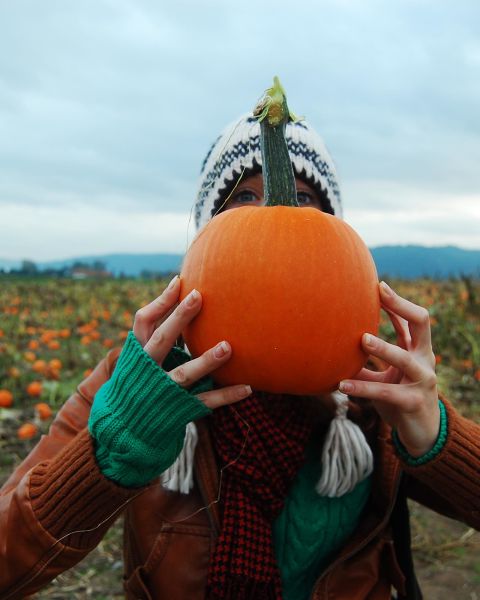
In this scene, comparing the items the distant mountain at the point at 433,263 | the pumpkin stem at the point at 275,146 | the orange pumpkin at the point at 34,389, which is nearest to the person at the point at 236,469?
the pumpkin stem at the point at 275,146

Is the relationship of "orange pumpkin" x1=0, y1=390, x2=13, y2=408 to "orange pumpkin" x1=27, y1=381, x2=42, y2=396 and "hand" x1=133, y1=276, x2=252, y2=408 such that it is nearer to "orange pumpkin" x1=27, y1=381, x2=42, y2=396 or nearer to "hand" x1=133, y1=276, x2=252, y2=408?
"orange pumpkin" x1=27, y1=381, x2=42, y2=396

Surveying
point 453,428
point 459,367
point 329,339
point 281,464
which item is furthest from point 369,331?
point 459,367

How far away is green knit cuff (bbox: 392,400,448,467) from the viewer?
1.39 metres

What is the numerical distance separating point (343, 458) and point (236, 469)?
0.98ft

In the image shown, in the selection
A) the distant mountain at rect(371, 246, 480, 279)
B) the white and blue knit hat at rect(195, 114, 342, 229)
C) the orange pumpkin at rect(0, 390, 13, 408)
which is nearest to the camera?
the white and blue knit hat at rect(195, 114, 342, 229)

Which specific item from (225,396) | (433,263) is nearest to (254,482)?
(225,396)

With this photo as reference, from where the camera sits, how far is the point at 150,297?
12.4 meters

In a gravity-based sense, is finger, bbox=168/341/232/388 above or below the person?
above

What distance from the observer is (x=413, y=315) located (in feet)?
4.11

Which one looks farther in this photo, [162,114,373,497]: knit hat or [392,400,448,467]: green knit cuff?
[162,114,373,497]: knit hat

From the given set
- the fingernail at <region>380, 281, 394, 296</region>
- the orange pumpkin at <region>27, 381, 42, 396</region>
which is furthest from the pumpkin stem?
the orange pumpkin at <region>27, 381, 42, 396</region>

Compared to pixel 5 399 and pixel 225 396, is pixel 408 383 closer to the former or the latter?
→ pixel 225 396

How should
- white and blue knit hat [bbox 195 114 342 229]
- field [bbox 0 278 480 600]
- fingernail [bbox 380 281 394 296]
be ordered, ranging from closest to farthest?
fingernail [bbox 380 281 394 296], white and blue knit hat [bbox 195 114 342 229], field [bbox 0 278 480 600]

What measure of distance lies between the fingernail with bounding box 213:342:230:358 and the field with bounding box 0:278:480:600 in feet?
7.03
